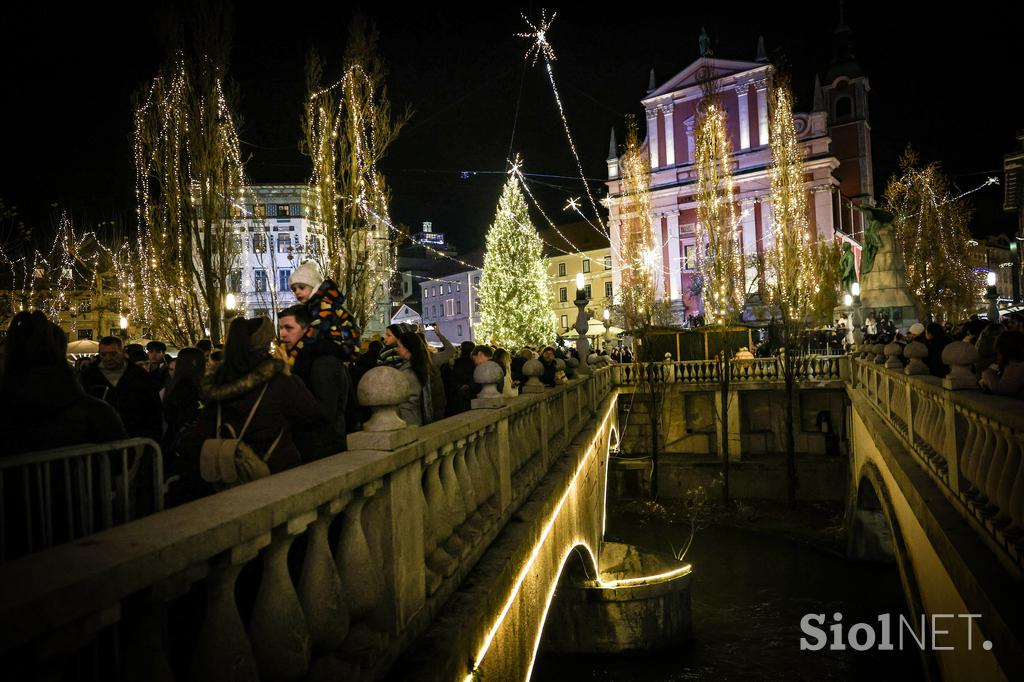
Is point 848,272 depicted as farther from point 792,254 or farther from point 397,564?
point 397,564

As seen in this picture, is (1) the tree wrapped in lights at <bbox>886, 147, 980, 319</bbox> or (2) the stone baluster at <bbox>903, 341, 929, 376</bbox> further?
(1) the tree wrapped in lights at <bbox>886, 147, 980, 319</bbox>

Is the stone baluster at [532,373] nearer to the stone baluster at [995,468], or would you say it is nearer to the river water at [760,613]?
the stone baluster at [995,468]

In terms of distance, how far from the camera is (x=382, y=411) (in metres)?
3.34

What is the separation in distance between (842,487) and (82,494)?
26222 mm

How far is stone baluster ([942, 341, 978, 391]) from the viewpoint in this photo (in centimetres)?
507

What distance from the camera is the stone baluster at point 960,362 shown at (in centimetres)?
507

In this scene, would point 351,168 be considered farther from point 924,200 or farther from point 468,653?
point 924,200

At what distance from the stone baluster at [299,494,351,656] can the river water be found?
1226 centimetres

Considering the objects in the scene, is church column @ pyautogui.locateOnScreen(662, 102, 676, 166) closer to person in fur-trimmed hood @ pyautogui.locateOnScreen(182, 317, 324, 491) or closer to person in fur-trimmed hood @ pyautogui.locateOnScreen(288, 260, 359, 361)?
person in fur-trimmed hood @ pyautogui.locateOnScreen(288, 260, 359, 361)

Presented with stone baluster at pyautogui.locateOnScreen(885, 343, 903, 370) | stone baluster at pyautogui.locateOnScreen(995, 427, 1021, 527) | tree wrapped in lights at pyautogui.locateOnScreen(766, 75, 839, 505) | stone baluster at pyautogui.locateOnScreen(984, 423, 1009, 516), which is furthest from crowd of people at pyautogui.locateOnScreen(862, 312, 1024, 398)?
tree wrapped in lights at pyautogui.locateOnScreen(766, 75, 839, 505)

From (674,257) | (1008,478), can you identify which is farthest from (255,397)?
(674,257)

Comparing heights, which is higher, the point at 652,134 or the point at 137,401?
the point at 652,134

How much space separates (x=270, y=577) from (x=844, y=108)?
63.4 metres

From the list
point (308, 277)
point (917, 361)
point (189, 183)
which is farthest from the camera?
point (189, 183)
